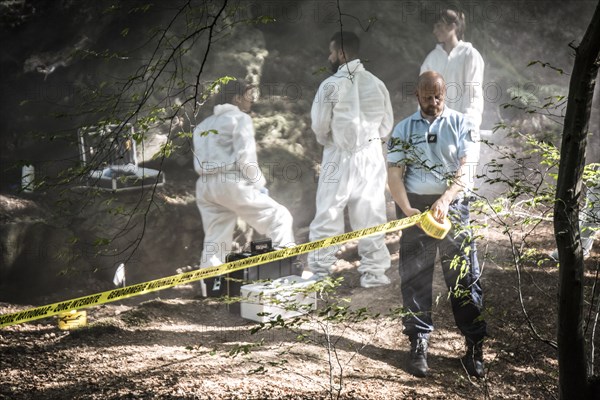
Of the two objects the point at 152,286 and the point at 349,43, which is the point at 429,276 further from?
the point at 349,43

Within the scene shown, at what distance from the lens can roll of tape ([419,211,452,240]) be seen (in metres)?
5.17

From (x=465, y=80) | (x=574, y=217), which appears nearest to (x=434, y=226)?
(x=574, y=217)

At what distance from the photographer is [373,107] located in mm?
8141

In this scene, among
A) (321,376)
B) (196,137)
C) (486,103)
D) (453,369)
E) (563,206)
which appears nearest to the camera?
(563,206)

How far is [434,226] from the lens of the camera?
17.0 ft

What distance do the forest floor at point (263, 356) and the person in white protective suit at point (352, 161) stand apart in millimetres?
643

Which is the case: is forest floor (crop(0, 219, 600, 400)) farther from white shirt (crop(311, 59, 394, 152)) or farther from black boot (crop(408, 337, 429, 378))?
white shirt (crop(311, 59, 394, 152))

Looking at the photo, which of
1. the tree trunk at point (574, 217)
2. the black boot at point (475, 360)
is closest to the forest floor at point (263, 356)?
the black boot at point (475, 360)

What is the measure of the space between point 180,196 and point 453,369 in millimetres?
4036

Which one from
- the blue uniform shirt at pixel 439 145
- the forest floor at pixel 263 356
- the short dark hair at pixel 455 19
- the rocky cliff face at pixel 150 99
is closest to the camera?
the forest floor at pixel 263 356

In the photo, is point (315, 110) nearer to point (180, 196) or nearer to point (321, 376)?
point (180, 196)

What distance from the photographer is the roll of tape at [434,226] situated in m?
5.17

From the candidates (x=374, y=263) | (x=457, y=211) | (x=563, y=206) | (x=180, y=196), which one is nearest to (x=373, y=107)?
(x=374, y=263)

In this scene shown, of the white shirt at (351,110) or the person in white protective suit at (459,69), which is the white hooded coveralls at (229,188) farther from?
the person in white protective suit at (459,69)
